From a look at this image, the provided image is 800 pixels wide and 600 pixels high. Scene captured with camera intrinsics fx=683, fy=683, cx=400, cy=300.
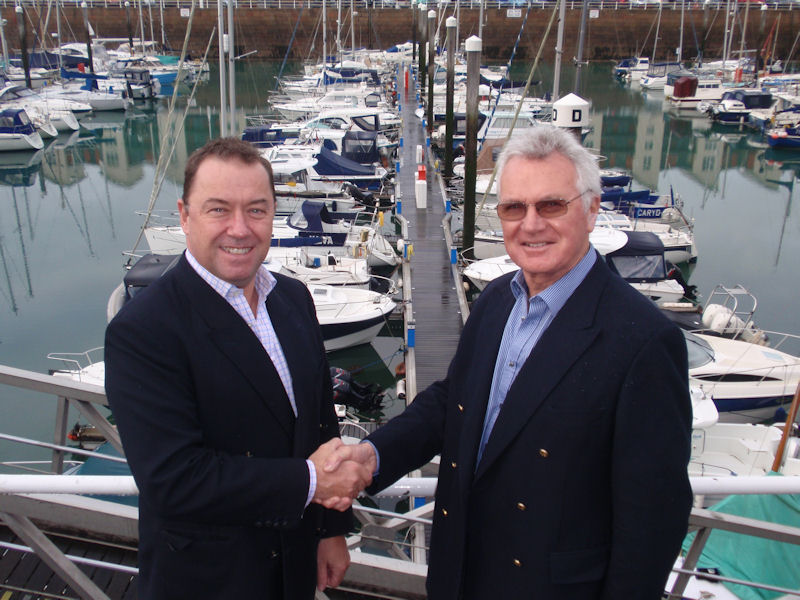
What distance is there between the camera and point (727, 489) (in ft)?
6.34

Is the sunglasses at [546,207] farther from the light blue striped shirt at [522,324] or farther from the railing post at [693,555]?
the railing post at [693,555]

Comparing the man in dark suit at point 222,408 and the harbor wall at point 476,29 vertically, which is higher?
the harbor wall at point 476,29

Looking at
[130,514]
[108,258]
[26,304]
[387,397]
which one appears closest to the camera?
[130,514]

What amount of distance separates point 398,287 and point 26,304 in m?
8.04

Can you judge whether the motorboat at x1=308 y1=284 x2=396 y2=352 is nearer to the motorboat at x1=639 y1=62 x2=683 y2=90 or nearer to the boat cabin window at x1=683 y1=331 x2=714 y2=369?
the boat cabin window at x1=683 y1=331 x2=714 y2=369

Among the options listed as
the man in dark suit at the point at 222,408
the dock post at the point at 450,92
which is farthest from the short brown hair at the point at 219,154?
the dock post at the point at 450,92

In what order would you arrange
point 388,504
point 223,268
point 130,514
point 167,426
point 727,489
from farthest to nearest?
point 388,504 < point 130,514 < point 727,489 < point 223,268 < point 167,426

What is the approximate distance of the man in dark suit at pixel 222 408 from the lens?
5.37ft

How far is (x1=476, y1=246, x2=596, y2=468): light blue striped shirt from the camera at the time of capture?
1.73 meters

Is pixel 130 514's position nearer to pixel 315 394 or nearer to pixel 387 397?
pixel 315 394

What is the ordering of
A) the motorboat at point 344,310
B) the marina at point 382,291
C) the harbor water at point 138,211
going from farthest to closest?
the harbor water at point 138,211 < the motorboat at point 344,310 < the marina at point 382,291

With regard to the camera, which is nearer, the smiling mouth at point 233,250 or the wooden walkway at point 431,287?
the smiling mouth at point 233,250

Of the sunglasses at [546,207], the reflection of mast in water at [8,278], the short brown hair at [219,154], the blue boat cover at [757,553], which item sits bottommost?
the reflection of mast in water at [8,278]

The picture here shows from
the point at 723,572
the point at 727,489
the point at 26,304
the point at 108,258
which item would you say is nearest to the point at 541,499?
the point at 727,489
